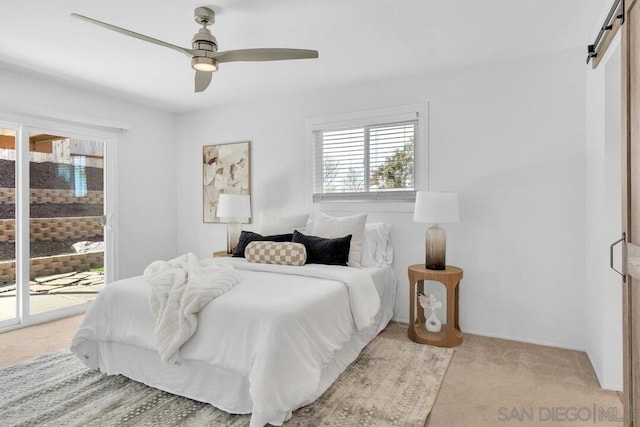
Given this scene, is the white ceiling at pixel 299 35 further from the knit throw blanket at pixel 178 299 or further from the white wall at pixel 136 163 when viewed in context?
the knit throw blanket at pixel 178 299

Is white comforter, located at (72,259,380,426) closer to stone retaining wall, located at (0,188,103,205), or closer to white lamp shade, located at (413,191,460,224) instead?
white lamp shade, located at (413,191,460,224)

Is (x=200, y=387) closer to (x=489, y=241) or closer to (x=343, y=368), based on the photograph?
(x=343, y=368)

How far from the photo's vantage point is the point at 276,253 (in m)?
3.24

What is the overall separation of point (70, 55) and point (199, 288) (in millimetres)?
2407

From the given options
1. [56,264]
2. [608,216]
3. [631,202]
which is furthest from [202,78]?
[608,216]

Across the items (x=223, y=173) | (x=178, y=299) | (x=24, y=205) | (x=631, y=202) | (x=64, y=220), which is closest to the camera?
(x=631, y=202)

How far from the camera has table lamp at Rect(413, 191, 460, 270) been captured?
3.06 meters

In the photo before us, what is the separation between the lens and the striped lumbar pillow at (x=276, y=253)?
3.19 meters

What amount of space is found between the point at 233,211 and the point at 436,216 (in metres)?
2.25

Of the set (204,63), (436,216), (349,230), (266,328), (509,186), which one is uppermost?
(204,63)

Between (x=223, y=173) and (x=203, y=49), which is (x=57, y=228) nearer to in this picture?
(x=223, y=173)

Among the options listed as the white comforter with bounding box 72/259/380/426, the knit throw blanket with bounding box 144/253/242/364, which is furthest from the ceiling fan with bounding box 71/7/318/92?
the white comforter with bounding box 72/259/380/426

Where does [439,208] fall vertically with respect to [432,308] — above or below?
above

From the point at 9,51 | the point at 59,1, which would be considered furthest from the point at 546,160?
the point at 9,51
